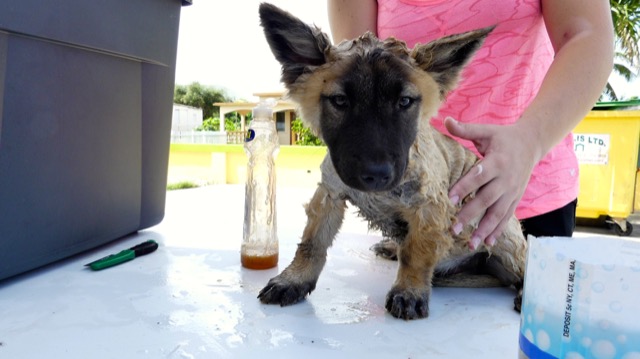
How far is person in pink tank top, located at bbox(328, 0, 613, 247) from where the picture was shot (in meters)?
1.36

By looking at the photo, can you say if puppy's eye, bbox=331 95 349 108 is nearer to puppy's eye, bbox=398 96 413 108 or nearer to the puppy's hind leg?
puppy's eye, bbox=398 96 413 108

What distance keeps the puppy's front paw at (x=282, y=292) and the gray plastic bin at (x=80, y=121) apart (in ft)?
2.41

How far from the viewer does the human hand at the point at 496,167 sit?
1.32 metres

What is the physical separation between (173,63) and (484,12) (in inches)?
53.2

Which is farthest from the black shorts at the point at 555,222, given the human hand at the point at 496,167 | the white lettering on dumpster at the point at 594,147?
the white lettering on dumpster at the point at 594,147

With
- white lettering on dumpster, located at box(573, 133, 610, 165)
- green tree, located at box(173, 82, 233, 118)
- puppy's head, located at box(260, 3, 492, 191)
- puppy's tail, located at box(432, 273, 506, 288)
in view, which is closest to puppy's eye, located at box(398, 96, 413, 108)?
puppy's head, located at box(260, 3, 492, 191)

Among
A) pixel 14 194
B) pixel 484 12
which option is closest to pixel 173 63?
pixel 14 194

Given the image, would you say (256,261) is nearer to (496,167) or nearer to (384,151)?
(384,151)

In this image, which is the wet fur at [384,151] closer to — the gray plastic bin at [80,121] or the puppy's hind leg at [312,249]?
the puppy's hind leg at [312,249]

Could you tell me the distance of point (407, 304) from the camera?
1.28m

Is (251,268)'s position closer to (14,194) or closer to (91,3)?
(14,194)

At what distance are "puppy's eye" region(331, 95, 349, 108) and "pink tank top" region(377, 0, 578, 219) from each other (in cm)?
80

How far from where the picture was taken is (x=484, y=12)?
6.59 ft

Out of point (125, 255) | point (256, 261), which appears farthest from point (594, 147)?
point (125, 255)
